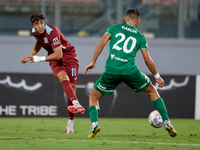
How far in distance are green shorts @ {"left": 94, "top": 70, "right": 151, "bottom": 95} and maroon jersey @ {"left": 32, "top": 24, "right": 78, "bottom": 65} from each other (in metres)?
1.09

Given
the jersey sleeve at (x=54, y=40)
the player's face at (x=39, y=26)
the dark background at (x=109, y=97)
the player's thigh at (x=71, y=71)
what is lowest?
the dark background at (x=109, y=97)

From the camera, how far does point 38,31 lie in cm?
572

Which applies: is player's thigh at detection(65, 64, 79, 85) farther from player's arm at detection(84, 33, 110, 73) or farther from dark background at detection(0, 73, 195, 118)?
dark background at detection(0, 73, 195, 118)

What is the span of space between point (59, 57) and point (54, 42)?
24cm

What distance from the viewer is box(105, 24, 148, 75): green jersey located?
4965 millimetres

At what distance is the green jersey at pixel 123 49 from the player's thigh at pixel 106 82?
0.07 metres

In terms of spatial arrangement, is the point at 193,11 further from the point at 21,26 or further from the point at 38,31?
the point at 38,31

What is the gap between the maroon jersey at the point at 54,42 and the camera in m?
5.71

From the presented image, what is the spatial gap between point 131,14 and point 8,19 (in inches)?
334

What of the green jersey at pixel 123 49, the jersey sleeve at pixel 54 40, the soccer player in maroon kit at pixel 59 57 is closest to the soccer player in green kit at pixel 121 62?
the green jersey at pixel 123 49

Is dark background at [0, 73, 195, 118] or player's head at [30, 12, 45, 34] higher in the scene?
player's head at [30, 12, 45, 34]

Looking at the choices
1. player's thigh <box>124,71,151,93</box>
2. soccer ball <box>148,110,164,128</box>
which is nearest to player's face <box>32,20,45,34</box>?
player's thigh <box>124,71,151,93</box>

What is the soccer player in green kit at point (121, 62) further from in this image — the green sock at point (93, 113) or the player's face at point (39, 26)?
the player's face at point (39, 26)

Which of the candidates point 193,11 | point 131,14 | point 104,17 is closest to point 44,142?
point 131,14
